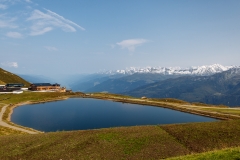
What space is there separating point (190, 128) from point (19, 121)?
231 feet

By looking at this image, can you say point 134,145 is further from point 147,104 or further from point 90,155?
point 147,104

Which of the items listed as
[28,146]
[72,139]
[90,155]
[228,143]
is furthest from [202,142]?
[28,146]

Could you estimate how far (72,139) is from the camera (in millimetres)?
42781

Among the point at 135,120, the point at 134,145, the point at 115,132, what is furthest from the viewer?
the point at 135,120

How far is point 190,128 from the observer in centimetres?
5016

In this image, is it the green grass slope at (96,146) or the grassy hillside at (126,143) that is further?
the grassy hillside at (126,143)

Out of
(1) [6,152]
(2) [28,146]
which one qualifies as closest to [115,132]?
(2) [28,146]

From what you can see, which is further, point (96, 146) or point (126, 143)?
point (126, 143)

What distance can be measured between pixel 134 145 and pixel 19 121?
64174mm

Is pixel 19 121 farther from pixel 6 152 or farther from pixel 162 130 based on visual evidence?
pixel 162 130

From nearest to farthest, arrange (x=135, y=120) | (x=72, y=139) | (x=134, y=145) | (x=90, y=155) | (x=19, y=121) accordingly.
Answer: (x=90, y=155) → (x=134, y=145) → (x=72, y=139) → (x=19, y=121) → (x=135, y=120)

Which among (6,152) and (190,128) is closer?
(6,152)

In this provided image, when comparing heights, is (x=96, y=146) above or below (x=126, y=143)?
below

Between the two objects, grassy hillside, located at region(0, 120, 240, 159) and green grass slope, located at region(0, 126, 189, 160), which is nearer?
green grass slope, located at region(0, 126, 189, 160)
